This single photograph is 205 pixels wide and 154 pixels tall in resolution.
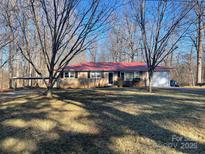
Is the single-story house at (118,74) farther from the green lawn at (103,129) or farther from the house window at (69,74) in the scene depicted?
the green lawn at (103,129)

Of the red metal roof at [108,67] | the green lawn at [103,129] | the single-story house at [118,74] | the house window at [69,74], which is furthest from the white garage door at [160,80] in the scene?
the green lawn at [103,129]

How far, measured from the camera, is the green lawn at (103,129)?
6.12 m

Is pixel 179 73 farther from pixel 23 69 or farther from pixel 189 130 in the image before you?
pixel 189 130

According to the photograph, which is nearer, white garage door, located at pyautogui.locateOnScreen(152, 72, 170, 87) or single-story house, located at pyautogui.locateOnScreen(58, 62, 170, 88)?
single-story house, located at pyautogui.locateOnScreen(58, 62, 170, 88)

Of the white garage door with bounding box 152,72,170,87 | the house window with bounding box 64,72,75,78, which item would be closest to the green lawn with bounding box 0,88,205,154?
the house window with bounding box 64,72,75,78

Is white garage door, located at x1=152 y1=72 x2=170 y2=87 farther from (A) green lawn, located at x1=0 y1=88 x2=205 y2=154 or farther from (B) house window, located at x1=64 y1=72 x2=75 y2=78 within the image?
(A) green lawn, located at x1=0 y1=88 x2=205 y2=154

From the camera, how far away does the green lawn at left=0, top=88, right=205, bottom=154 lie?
6125mm

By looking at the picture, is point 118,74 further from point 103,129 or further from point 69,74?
point 103,129

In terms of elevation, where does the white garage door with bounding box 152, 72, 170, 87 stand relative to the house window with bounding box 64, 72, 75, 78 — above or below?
below

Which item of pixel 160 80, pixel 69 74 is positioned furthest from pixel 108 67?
pixel 160 80

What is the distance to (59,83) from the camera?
2761 cm

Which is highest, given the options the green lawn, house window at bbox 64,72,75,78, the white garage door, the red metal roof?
the red metal roof

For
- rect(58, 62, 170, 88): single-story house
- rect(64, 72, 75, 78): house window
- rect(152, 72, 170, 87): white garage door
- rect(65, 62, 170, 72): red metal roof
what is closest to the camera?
rect(58, 62, 170, 88): single-story house

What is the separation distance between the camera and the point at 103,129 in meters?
7.09
